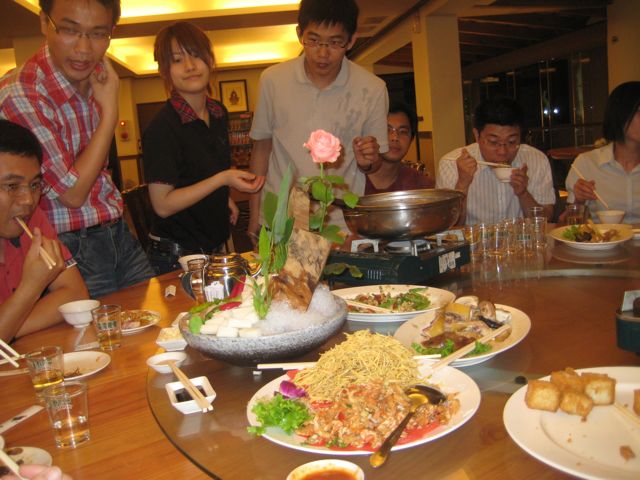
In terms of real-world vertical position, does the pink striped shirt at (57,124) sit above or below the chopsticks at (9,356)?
above

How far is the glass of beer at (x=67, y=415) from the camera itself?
109cm

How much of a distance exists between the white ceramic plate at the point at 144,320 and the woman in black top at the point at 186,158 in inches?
26.5

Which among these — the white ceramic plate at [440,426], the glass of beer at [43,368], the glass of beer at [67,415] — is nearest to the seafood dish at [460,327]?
the white ceramic plate at [440,426]

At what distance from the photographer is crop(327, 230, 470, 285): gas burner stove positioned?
179 centimetres

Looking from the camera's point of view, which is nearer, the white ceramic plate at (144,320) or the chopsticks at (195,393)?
the chopsticks at (195,393)

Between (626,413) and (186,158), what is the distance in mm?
2244

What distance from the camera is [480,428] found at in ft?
3.21

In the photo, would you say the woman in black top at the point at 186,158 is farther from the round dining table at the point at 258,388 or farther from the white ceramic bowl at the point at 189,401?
the white ceramic bowl at the point at 189,401

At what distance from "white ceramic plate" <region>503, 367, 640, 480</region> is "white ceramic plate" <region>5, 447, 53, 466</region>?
80 centimetres

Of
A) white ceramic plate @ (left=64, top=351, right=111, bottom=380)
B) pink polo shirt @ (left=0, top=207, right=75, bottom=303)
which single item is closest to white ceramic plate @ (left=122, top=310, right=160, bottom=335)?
white ceramic plate @ (left=64, top=351, right=111, bottom=380)

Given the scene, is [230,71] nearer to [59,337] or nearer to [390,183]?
[390,183]

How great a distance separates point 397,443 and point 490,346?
17.6 inches

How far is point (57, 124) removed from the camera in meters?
2.33

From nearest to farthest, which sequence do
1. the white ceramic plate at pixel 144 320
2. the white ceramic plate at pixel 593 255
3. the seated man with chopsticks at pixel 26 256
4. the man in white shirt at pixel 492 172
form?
the white ceramic plate at pixel 144 320 → the seated man with chopsticks at pixel 26 256 → the white ceramic plate at pixel 593 255 → the man in white shirt at pixel 492 172
